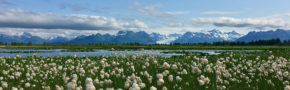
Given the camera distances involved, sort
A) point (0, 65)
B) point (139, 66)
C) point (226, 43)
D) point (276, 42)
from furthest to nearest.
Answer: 1. point (226, 43)
2. point (276, 42)
3. point (0, 65)
4. point (139, 66)

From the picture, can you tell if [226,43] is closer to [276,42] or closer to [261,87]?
[276,42]

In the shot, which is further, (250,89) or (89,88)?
(250,89)

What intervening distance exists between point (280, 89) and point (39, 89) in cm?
1073

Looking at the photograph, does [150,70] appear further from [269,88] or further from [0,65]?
[0,65]

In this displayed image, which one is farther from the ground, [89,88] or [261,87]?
[89,88]

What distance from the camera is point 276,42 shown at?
587ft

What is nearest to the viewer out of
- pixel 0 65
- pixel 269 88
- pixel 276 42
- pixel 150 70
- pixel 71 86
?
pixel 71 86

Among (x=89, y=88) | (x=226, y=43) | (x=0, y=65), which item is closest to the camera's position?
(x=89, y=88)

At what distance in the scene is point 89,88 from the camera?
5.25 metres

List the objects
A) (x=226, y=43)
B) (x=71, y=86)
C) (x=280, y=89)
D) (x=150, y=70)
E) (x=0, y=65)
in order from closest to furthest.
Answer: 1. (x=71, y=86)
2. (x=280, y=89)
3. (x=150, y=70)
4. (x=0, y=65)
5. (x=226, y=43)

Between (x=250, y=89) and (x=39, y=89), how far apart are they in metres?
9.69

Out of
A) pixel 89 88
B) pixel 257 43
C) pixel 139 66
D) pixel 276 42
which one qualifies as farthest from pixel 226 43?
pixel 89 88

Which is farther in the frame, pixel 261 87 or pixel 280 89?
pixel 261 87

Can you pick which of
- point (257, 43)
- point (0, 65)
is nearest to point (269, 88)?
point (0, 65)
